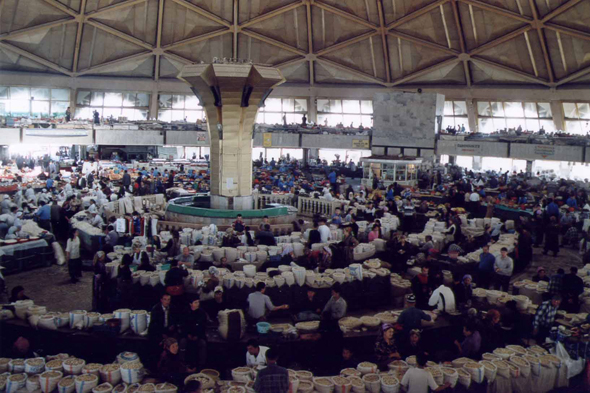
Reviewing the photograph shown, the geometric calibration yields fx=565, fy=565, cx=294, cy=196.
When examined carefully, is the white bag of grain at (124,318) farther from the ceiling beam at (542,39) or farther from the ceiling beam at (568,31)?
the ceiling beam at (568,31)

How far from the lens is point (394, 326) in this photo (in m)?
7.96

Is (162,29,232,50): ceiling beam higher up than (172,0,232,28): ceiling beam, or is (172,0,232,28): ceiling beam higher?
(172,0,232,28): ceiling beam

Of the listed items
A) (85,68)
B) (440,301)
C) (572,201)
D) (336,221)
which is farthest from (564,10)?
(85,68)

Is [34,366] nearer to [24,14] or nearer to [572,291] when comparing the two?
[572,291]

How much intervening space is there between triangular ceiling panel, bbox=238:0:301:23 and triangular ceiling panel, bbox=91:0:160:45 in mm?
5477

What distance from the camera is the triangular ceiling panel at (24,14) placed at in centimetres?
3338

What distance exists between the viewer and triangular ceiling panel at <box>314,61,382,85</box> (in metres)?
39.4

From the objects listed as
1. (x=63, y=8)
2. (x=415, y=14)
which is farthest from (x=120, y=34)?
(x=415, y=14)

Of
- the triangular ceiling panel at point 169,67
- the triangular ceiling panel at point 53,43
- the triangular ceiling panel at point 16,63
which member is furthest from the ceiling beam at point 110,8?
the triangular ceiling panel at point 16,63

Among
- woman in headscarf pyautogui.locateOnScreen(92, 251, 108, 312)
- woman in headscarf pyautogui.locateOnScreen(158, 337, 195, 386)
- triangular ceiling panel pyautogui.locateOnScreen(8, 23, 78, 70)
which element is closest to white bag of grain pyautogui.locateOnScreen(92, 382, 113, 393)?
woman in headscarf pyautogui.locateOnScreen(158, 337, 195, 386)

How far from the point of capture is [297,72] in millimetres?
39938

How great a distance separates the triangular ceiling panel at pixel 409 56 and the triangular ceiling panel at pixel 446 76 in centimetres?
66

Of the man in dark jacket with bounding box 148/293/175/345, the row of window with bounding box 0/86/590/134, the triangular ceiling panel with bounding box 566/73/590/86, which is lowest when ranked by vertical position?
the man in dark jacket with bounding box 148/293/175/345

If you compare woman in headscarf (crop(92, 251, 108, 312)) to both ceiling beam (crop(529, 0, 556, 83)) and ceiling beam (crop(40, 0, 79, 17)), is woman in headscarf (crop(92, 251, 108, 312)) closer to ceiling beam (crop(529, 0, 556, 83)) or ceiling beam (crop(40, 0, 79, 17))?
ceiling beam (crop(529, 0, 556, 83))
